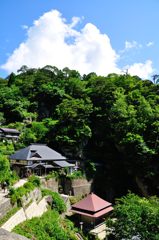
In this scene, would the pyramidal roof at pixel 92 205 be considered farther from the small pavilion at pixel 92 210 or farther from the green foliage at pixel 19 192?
the green foliage at pixel 19 192

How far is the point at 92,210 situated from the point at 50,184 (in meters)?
8.31

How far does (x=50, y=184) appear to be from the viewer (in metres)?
36.7

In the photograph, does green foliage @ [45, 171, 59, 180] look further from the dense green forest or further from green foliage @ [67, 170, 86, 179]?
the dense green forest

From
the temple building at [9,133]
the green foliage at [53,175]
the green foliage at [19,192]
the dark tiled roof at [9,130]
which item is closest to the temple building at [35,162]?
the green foliage at [53,175]

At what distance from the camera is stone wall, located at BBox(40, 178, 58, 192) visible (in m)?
35.7

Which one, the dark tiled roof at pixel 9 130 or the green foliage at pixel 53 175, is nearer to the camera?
the green foliage at pixel 53 175

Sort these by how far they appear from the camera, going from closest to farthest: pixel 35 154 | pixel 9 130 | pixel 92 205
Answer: pixel 92 205 → pixel 35 154 → pixel 9 130

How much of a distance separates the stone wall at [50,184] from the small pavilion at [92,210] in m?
5.45

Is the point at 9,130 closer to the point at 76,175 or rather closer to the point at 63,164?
the point at 63,164

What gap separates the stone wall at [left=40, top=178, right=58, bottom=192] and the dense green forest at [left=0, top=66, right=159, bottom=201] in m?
7.43

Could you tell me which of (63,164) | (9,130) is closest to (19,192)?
(63,164)

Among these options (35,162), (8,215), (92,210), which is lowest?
(92,210)

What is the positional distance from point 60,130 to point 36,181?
1525 cm

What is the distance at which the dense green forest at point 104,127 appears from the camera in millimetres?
42312
